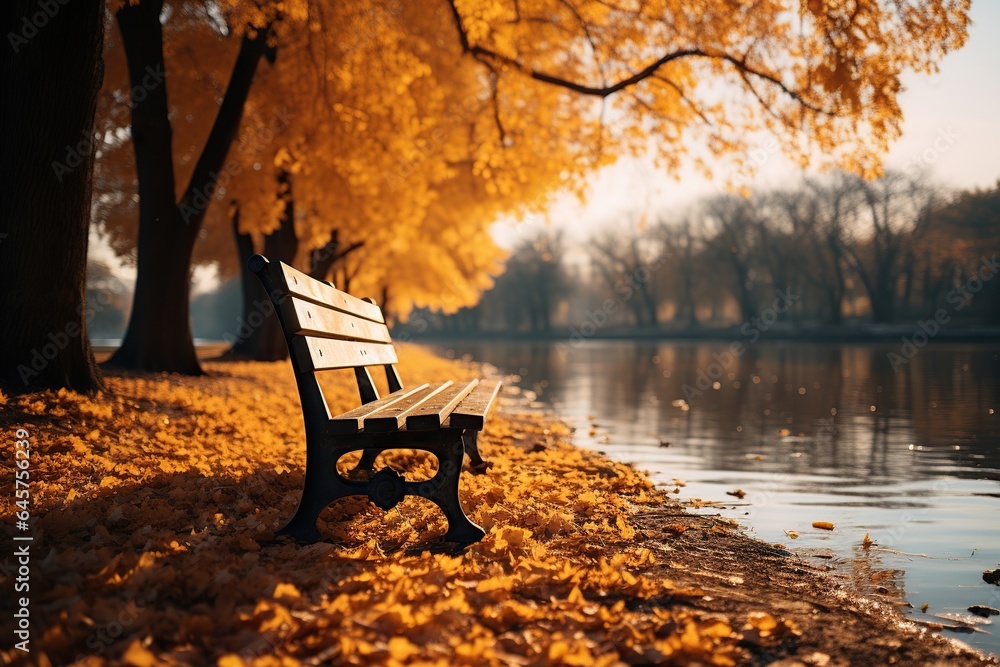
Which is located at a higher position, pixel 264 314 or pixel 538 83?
pixel 538 83

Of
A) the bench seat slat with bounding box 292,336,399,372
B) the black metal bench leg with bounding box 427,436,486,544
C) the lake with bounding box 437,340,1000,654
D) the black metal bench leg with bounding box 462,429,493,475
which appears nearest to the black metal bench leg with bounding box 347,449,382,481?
the bench seat slat with bounding box 292,336,399,372

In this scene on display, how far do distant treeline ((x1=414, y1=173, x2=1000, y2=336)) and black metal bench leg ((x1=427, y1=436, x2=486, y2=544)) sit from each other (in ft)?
116

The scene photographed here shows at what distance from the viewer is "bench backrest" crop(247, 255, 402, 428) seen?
351 cm

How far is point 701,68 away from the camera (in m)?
10.6

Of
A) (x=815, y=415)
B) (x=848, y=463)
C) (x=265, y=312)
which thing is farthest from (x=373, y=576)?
(x=265, y=312)

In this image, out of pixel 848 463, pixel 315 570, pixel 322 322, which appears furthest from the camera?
pixel 848 463

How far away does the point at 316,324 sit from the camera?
12.7 ft

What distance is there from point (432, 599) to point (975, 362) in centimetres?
2521

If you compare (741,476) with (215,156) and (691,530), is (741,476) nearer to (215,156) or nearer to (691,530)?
(691,530)

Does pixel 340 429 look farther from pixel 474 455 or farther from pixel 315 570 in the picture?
pixel 474 455

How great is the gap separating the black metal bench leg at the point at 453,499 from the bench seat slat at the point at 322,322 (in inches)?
35.1

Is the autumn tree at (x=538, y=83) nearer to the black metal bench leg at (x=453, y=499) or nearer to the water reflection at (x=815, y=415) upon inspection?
the water reflection at (x=815, y=415)

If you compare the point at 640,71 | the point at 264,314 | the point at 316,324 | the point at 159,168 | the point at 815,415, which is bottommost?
the point at 815,415

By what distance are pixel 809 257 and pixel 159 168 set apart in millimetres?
52555
